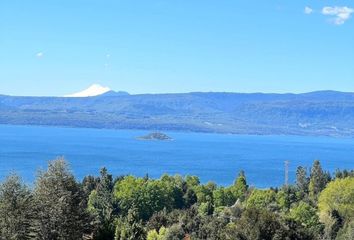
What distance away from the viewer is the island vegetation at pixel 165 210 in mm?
23031

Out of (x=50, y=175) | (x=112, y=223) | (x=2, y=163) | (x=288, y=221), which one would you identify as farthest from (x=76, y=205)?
(x=2, y=163)

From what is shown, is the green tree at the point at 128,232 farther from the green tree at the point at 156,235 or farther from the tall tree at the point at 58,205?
the green tree at the point at 156,235

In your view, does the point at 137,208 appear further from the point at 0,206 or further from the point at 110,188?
the point at 0,206

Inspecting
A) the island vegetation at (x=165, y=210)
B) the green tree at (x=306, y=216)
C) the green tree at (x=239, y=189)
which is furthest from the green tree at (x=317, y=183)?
the green tree at (x=306, y=216)

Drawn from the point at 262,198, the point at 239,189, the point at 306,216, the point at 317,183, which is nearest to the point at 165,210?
the point at 262,198

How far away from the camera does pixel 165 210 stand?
53.3 metres

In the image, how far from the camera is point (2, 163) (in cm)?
12862

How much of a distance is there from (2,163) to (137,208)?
266ft

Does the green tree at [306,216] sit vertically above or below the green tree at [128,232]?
below

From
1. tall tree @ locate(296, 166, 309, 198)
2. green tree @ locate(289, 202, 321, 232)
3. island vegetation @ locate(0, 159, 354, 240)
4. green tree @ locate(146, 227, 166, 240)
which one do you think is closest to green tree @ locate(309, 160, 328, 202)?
island vegetation @ locate(0, 159, 354, 240)

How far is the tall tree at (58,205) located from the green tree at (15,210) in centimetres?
38

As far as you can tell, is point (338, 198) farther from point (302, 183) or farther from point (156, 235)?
point (156, 235)

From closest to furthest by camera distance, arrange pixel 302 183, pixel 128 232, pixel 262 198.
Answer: pixel 128 232 < pixel 262 198 < pixel 302 183

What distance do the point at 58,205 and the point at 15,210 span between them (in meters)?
1.73
